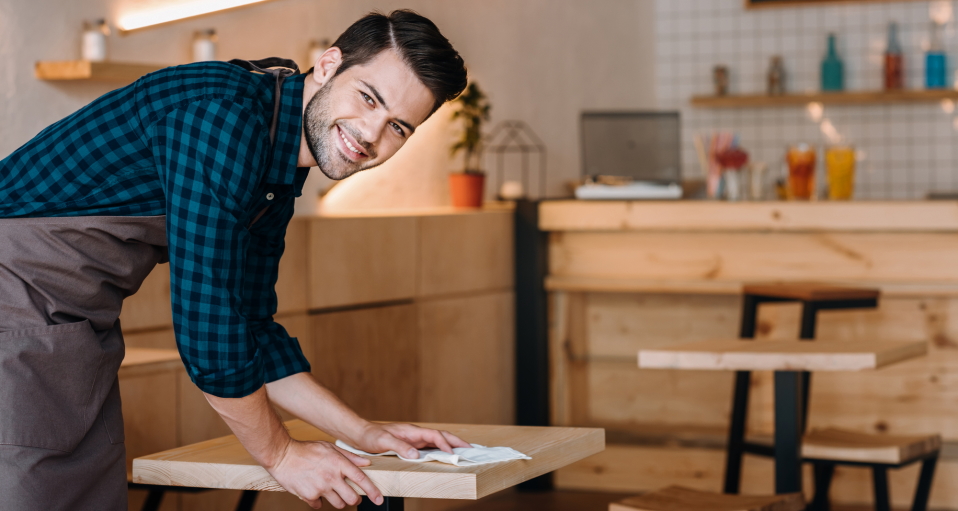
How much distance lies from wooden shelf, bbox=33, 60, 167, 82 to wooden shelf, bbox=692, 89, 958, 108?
3.44m

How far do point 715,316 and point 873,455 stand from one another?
109 centimetres

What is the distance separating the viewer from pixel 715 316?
3529 millimetres

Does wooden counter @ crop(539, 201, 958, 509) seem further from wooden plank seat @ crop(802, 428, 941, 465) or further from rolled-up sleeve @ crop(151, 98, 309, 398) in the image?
rolled-up sleeve @ crop(151, 98, 309, 398)

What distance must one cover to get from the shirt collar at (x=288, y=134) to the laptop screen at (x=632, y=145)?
241 centimetres

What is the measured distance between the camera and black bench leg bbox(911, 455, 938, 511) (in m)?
2.61

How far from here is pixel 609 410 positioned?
3648 millimetres

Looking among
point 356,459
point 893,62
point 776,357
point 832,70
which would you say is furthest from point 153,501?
point 893,62

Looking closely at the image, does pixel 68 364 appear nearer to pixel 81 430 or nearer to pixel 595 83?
pixel 81 430

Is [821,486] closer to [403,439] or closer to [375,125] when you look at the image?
[403,439]

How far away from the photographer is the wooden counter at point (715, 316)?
325 centimetres

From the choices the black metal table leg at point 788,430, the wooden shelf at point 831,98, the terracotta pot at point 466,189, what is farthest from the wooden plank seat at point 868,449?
the wooden shelf at point 831,98

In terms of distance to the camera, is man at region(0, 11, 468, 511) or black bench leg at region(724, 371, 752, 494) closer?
man at region(0, 11, 468, 511)

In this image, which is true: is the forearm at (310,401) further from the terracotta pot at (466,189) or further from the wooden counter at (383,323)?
the terracotta pot at (466,189)

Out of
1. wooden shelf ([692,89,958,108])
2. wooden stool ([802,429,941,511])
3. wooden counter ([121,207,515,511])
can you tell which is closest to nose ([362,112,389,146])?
wooden counter ([121,207,515,511])
